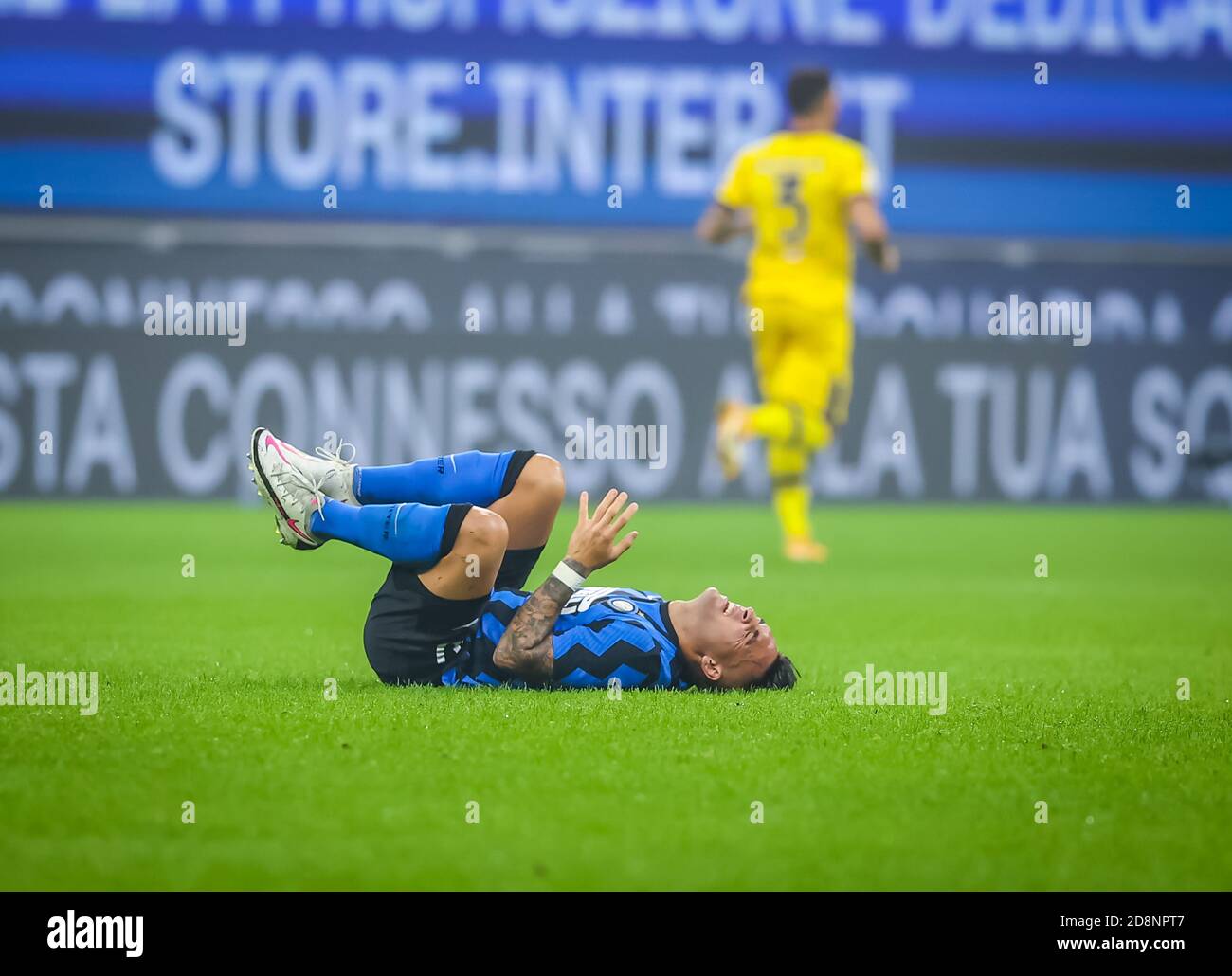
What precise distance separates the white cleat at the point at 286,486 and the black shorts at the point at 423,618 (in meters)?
0.28

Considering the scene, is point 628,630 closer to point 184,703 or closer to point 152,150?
point 184,703

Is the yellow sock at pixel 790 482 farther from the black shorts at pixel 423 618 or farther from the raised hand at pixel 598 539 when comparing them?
the raised hand at pixel 598 539

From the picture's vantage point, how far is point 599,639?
5.13 m

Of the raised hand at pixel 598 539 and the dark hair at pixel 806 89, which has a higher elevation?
the dark hair at pixel 806 89

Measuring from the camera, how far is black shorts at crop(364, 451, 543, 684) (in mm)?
4984

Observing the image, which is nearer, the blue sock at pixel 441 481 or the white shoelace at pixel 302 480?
the white shoelace at pixel 302 480

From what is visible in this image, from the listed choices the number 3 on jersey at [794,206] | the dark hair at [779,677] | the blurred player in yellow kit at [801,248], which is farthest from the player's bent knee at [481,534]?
the number 3 on jersey at [794,206]

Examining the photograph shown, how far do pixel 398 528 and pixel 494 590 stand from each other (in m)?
0.44

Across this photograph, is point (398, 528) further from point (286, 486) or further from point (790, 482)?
point (790, 482)

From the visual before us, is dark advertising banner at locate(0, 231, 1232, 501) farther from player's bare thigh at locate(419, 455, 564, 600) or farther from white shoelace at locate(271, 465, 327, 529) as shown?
player's bare thigh at locate(419, 455, 564, 600)

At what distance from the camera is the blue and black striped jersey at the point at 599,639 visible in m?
5.12

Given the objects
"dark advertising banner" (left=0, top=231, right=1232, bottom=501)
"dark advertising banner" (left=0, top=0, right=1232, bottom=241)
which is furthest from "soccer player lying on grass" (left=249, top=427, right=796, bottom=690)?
"dark advertising banner" (left=0, top=0, right=1232, bottom=241)

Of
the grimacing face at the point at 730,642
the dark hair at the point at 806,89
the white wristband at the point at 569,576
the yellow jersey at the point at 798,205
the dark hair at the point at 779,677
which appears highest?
the dark hair at the point at 806,89

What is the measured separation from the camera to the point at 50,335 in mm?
15883
